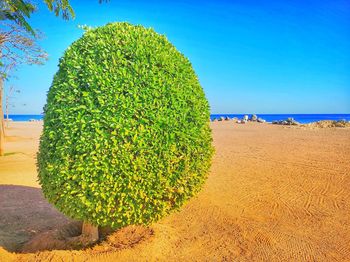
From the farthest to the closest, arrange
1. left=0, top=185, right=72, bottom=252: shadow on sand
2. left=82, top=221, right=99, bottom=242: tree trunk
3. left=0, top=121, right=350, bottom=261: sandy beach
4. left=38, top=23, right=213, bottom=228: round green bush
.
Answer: left=0, top=185, right=72, bottom=252: shadow on sand
left=82, top=221, right=99, bottom=242: tree trunk
left=0, top=121, right=350, bottom=261: sandy beach
left=38, top=23, right=213, bottom=228: round green bush

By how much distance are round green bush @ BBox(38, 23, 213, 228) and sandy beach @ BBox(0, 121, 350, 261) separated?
0.92m

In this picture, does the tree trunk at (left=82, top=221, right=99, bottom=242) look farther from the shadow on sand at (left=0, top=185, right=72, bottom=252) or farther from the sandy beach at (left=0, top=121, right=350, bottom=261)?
the shadow on sand at (left=0, top=185, right=72, bottom=252)

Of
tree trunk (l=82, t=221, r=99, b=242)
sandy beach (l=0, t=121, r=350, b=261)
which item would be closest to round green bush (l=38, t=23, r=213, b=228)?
tree trunk (l=82, t=221, r=99, b=242)

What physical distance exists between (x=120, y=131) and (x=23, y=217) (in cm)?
455

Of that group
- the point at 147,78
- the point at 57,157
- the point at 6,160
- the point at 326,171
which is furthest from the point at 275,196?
the point at 6,160

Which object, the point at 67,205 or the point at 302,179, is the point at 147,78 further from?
the point at 302,179

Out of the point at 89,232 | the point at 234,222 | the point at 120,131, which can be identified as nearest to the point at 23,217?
the point at 89,232

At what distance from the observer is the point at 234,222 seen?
6.47 meters

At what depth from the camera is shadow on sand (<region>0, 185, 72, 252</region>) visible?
20.0ft

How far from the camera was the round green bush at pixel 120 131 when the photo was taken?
170 inches

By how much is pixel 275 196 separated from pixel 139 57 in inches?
224

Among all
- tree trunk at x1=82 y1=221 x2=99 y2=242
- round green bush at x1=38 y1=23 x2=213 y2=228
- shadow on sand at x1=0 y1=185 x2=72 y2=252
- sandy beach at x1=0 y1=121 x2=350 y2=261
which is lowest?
shadow on sand at x1=0 y1=185 x2=72 y2=252

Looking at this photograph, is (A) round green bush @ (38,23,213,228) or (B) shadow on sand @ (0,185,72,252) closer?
(A) round green bush @ (38,23,213,228)

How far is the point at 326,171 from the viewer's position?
10.9 metres
